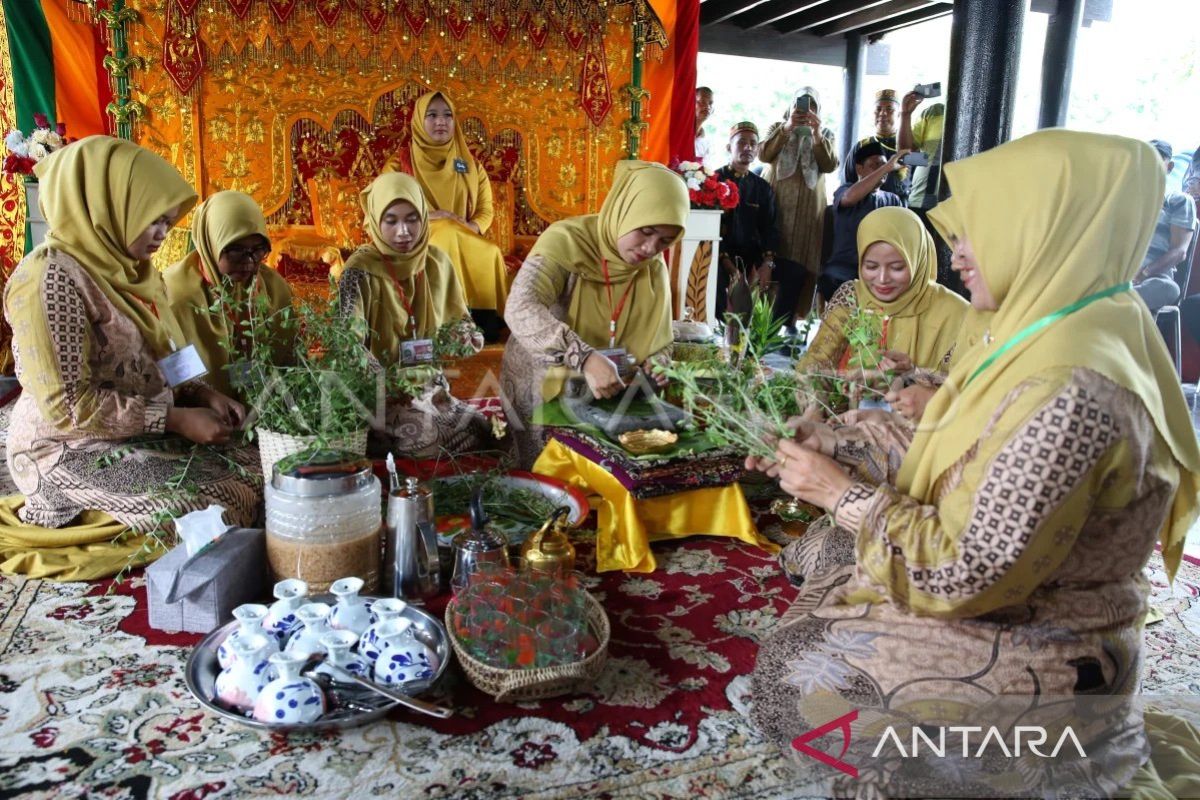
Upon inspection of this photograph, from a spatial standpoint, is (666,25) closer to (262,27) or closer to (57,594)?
(262,27)

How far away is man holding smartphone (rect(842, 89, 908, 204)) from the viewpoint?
6613 millimetres

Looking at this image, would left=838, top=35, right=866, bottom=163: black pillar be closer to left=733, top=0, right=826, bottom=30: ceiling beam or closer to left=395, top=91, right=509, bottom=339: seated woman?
left=733, top=0, right=826, bottom=30: ceiling beam

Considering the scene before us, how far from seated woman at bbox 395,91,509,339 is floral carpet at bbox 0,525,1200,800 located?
3219 millimetres

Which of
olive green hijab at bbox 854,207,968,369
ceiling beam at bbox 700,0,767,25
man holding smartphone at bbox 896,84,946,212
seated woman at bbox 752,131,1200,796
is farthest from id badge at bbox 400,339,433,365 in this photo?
ceiling beam at bbox 700,0,767,25

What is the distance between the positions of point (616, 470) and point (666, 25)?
16.4ft

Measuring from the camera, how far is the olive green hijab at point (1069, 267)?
132 centimetres

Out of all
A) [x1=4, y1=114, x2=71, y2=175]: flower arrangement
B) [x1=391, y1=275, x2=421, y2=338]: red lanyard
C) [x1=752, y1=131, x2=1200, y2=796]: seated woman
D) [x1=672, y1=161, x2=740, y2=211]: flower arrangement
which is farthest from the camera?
[x1=672, y1=161, x2=740, y2=211]: flower arrangement

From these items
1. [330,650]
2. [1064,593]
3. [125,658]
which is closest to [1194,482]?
[1064,593]

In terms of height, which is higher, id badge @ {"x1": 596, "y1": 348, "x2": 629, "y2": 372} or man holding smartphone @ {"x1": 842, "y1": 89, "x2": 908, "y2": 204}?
man holding smartphone @ {"x1": 842, "y1": 89, "x2": 908, "y2": 204}

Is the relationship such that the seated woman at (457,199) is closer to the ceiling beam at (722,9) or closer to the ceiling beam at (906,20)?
the ceiling beam at (722,9)

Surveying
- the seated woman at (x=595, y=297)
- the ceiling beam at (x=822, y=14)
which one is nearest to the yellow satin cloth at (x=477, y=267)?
the seated woman at (x=595, y=297)

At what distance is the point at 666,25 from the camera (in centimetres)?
653

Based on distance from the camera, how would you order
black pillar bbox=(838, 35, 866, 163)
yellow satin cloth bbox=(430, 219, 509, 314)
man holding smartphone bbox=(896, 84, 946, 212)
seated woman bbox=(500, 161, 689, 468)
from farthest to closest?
black pillar bbox=(838, 35, 866, 163), man holding smartphone bbox=(896, 84, 946, 212), yellow satin cloth bbox=(430, 219, 509, 314), seated woman bbox=(500, 161, 689, 468)

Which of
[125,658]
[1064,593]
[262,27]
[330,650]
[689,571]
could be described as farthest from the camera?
[262,27]
